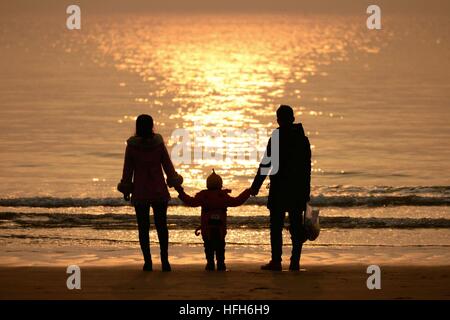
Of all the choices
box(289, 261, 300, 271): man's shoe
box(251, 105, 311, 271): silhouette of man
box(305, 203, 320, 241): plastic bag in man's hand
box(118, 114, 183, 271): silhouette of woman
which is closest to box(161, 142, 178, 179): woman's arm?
box(118, 114, 183, 271): silhouette of woman

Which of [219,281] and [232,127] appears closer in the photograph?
[219,281]

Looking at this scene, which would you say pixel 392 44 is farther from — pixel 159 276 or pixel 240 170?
pixel 159 276

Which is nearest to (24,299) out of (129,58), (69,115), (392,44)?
(69,115)

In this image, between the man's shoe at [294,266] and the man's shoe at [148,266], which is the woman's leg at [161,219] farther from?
the man's shoe at [294,266]

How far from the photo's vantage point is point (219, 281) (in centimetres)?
1241

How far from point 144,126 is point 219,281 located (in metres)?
1.70

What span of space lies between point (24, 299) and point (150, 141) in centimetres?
224

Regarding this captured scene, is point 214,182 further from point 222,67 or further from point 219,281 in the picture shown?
point 222,67

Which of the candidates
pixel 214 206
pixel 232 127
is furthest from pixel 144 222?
pixel 232 127

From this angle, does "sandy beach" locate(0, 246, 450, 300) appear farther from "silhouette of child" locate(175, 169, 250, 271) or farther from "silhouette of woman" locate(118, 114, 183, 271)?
"silhouette of woman" locate(118, 114, 183, 271)

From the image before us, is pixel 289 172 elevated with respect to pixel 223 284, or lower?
elevated

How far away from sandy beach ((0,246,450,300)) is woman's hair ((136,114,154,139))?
1.42 m

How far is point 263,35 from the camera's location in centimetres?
12412

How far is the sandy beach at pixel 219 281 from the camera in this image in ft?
37.9
